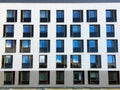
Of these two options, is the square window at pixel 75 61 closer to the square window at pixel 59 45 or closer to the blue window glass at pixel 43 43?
the square window at pixel 59 45

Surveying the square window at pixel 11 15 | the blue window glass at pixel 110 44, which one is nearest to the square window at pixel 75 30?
the blue window glass at pixel 110 44

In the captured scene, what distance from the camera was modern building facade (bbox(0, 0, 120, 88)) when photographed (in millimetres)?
44188

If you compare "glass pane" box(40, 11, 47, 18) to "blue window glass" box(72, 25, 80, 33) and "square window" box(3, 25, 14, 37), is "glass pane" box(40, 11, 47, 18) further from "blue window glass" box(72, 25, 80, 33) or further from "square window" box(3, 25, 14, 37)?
"square window" box(3, 25, 14, 37)

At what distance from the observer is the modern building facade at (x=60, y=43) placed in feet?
145

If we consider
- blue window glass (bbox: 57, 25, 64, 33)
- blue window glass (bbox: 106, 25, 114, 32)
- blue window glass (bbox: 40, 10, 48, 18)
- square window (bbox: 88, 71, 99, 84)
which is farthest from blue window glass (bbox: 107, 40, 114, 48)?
blue window glass (bbox: 40, 10, 48, 18)

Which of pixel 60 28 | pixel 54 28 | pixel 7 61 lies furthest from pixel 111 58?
pixel 7 61

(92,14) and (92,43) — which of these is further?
(92,14)

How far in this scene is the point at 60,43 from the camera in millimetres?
45250

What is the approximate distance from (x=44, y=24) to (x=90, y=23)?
24.4 ft

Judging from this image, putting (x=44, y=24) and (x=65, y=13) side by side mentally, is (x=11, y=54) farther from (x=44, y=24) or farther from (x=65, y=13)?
(x=65, y=13)

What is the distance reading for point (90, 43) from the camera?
45.2m

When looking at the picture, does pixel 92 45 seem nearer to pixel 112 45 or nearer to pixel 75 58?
pixel 112 45

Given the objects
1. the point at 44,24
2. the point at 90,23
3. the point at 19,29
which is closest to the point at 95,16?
the point at 90,23

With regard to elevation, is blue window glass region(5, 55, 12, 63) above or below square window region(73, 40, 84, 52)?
below
